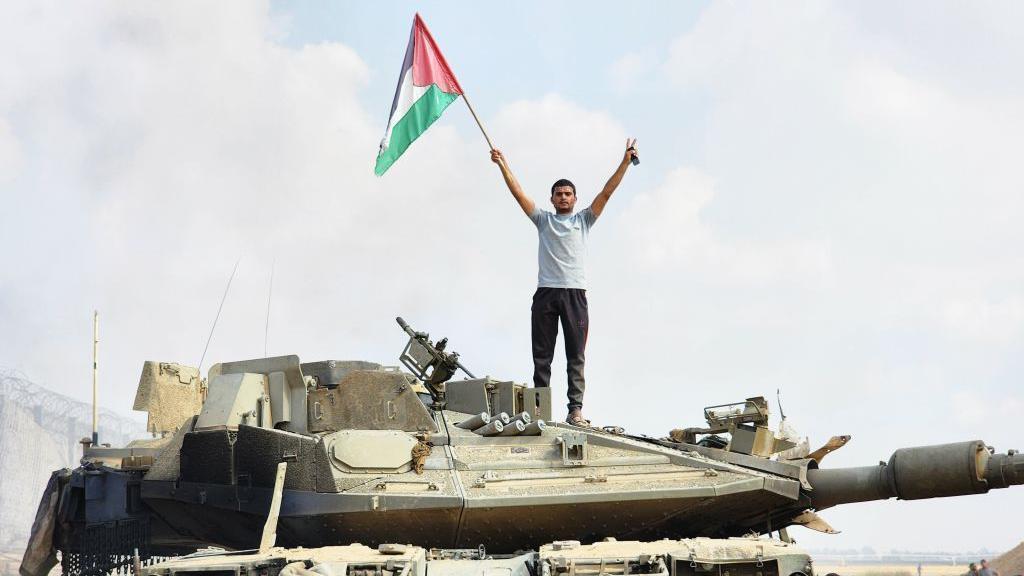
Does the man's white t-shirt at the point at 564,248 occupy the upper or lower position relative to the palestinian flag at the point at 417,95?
A: lower

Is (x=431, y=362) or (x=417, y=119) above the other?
(x=417, y=119)

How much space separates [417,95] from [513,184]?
274 centimetres

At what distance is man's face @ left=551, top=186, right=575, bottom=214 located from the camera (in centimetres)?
1435

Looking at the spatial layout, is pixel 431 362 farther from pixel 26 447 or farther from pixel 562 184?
pixel 26 447

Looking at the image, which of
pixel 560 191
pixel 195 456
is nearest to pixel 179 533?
pixel 195 456

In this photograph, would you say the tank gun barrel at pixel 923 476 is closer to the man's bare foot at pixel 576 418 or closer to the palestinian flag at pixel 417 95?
the man's bare foot at pixel 576 418

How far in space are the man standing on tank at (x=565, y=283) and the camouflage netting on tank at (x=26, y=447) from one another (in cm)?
7770

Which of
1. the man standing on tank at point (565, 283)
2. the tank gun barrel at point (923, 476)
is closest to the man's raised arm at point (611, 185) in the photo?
the man standing on tank at point (565, 283)

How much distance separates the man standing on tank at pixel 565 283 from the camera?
1406 cm

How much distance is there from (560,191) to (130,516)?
6.27 m

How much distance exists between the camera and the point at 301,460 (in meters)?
11.7

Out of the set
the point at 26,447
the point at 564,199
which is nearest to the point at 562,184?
the point at 564,199

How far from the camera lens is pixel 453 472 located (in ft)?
38.6

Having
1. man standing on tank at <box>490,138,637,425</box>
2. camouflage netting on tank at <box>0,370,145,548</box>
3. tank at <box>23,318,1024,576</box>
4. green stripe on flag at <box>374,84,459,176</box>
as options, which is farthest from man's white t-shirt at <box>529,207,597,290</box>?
camouflage netting on tank at <box>0,370,145,548</box>
